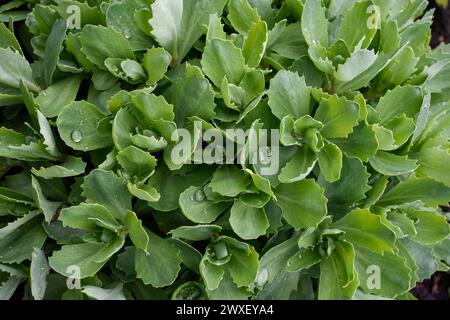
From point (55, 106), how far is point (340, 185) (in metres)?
0.45

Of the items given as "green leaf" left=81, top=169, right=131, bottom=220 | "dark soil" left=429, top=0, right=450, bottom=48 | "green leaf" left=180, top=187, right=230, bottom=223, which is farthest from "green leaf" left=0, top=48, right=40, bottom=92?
"dark soil" left=429, top=0, right=450, bottom=48

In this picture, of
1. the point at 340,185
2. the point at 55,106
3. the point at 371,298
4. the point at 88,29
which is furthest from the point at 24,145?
the point at 371,298

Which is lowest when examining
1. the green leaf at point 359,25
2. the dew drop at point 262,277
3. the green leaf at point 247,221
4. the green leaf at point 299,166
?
the dew drop at point 262,277

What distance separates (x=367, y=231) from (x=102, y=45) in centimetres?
47

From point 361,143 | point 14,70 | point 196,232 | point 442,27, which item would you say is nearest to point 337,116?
point 361,143

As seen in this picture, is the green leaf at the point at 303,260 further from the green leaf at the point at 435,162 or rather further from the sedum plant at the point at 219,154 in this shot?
the green leaf at the point at 435,162

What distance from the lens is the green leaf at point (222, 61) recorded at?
0.82 metres

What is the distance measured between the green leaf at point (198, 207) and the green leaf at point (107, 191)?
0.09 metres

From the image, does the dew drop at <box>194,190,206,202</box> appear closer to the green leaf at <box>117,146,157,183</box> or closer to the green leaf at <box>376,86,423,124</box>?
the green leaf at <box>117,146,157,183</box>

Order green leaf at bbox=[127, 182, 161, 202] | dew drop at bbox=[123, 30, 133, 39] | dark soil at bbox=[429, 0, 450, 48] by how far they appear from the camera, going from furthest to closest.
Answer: dark soil at bbox=[429, 0, 450, 48] < dew drop at bbox=[123, 30, 133, 39] < green leaf at bbox=[127, 182, 161, 202]

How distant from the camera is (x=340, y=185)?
0.87 m

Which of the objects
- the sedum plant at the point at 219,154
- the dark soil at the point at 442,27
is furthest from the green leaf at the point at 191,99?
the dark soil at the point at 442,27

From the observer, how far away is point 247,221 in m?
0.83

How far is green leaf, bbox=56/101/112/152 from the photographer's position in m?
0.84
